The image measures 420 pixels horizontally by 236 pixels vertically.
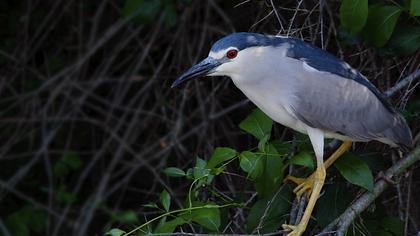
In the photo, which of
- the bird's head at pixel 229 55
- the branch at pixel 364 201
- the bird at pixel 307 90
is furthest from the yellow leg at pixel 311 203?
the bird's head at pixel 229 55

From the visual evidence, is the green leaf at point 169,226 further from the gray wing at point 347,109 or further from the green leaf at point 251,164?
the gray wing at point 347,109

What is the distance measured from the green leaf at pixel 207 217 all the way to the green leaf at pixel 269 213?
19 cm

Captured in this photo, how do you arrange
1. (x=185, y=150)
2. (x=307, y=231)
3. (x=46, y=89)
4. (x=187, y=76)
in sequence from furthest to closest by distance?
(x=46, y=89)
(x=185, y=150)
(x=307, y=231)
(x=187, y=76)

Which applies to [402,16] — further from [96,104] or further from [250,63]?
[96,104]

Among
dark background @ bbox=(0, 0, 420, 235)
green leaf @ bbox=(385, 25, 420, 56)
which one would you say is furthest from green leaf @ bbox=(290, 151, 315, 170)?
dark background @ bbox=(0, 0, 420, 235)

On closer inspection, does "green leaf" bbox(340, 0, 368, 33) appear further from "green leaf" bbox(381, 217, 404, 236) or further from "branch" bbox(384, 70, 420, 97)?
"green leaf" bbox(381, 217, 404, 236)

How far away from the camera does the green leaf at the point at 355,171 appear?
6.17 feet

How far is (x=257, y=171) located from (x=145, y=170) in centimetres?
177

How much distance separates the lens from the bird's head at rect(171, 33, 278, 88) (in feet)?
6.51

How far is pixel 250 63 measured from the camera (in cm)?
204

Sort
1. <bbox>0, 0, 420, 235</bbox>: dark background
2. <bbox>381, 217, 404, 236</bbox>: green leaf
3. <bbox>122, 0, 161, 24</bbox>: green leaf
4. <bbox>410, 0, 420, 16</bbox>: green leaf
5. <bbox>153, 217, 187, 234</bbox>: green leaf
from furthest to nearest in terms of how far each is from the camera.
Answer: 1. <bbox>0, 0, 420, 235</bbox>: dark background
2. <bbox>122, 0, 161, 24</bbox>: green leaf
3. <bbox>381, 217, 404, 236</bbox>: green leaf
4. <bbox>410, 0, 420, 16</bbox>: green leaf
5. <bbox>153, 217, 187, 234</bbox>: green leaf

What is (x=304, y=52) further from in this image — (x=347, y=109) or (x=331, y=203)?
(x=331, y=203)

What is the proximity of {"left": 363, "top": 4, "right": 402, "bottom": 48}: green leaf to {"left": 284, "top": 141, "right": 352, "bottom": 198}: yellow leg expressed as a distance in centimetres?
27

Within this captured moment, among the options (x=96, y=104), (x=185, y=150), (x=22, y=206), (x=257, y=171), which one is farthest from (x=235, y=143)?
(x=257, y=171)
